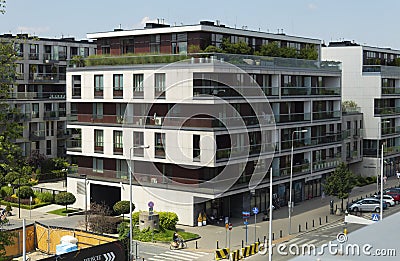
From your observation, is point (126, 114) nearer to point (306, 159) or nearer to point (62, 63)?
point (306, 159)

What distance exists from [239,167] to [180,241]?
9.07m

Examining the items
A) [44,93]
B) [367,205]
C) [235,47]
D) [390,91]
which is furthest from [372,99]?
[44,93]

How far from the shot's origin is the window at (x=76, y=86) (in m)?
49.9

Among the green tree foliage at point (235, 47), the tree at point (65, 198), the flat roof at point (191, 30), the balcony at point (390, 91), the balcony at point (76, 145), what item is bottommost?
the tree at point (65, 198)

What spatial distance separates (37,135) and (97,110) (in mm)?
20383

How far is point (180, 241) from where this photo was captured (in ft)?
121

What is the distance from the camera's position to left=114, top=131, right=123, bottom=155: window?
46656mm

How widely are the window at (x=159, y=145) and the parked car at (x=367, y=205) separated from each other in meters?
15.8

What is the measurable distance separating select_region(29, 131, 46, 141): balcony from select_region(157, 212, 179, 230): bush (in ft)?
97.4

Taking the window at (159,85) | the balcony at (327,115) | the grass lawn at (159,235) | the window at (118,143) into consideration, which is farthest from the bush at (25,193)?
the balcony at (327,115)

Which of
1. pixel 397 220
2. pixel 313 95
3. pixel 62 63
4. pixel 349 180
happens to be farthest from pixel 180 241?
pixel 62 63

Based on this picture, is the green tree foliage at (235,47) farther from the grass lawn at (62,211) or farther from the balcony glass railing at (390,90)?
the balcony glass railing at (390,90)

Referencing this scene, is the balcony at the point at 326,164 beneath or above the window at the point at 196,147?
beneath

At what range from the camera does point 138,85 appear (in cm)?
4531
